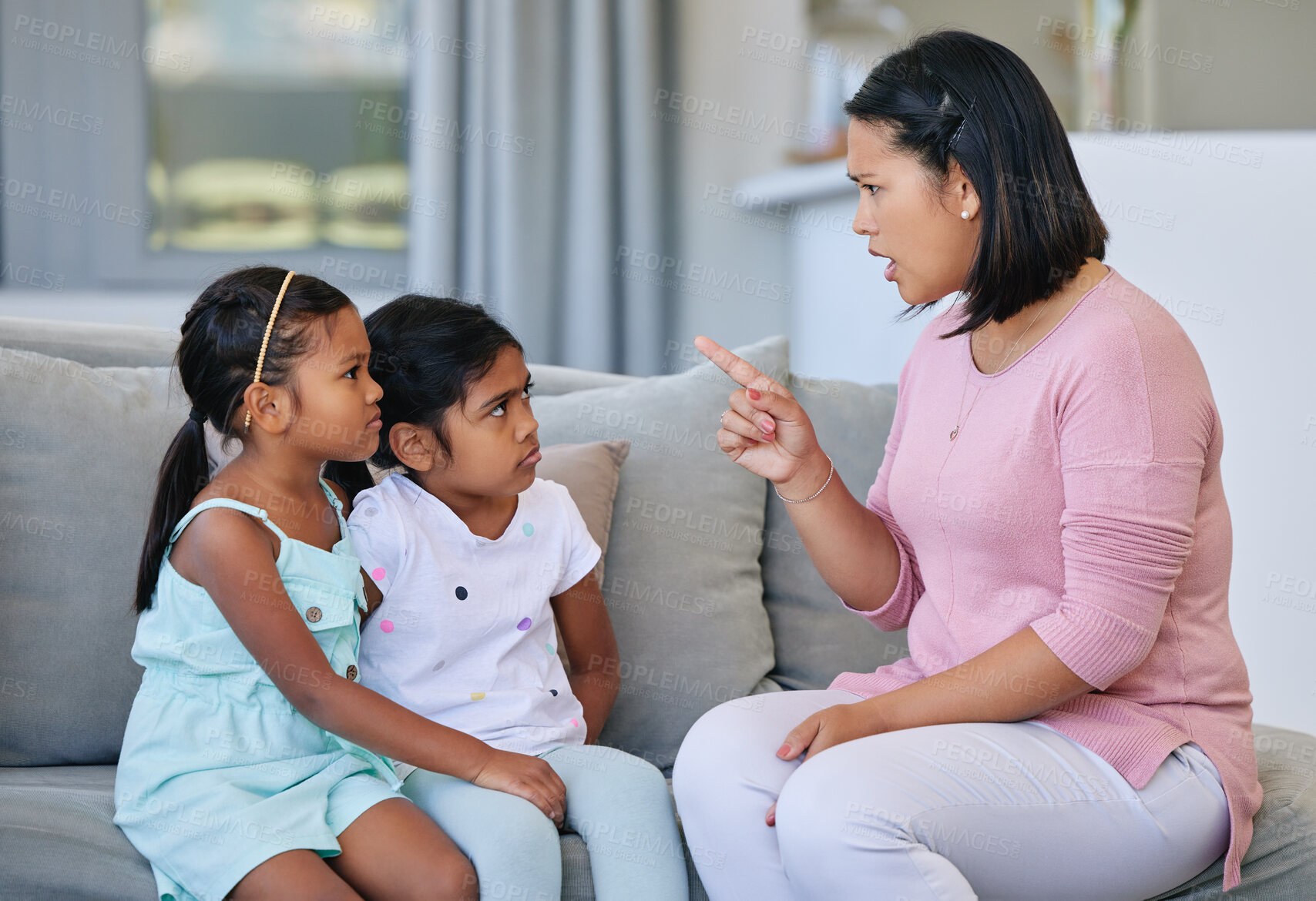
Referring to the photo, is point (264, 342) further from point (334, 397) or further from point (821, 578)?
point (821, 578)

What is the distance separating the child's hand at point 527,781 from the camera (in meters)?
1.11

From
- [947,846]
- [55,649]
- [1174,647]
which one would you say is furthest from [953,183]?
[55,649]

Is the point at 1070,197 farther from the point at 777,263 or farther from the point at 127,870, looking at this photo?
the point at 777,263

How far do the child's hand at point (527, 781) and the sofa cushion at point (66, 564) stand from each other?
0.48 m

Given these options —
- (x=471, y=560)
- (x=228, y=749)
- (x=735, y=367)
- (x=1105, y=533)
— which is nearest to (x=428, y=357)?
(x=471, y=560)

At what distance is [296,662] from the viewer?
1073 mm

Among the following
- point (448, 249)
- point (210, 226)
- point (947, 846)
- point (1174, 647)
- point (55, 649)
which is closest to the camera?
point (947, 846)

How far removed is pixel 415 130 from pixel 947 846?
1817 mm

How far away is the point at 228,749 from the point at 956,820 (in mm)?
681

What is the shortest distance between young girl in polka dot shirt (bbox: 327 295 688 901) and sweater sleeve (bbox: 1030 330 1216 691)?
456 millimetres

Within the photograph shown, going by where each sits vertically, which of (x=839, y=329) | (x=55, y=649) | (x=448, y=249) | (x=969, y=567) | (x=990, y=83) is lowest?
(x=55, y=649)

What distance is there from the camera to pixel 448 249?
7.43 ft

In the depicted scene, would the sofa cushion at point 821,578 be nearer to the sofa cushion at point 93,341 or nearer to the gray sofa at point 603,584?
the gray sofa at point 603,584

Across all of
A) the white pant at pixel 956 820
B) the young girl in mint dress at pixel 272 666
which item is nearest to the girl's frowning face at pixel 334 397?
the young girl in mint dress at pixel 272 666
